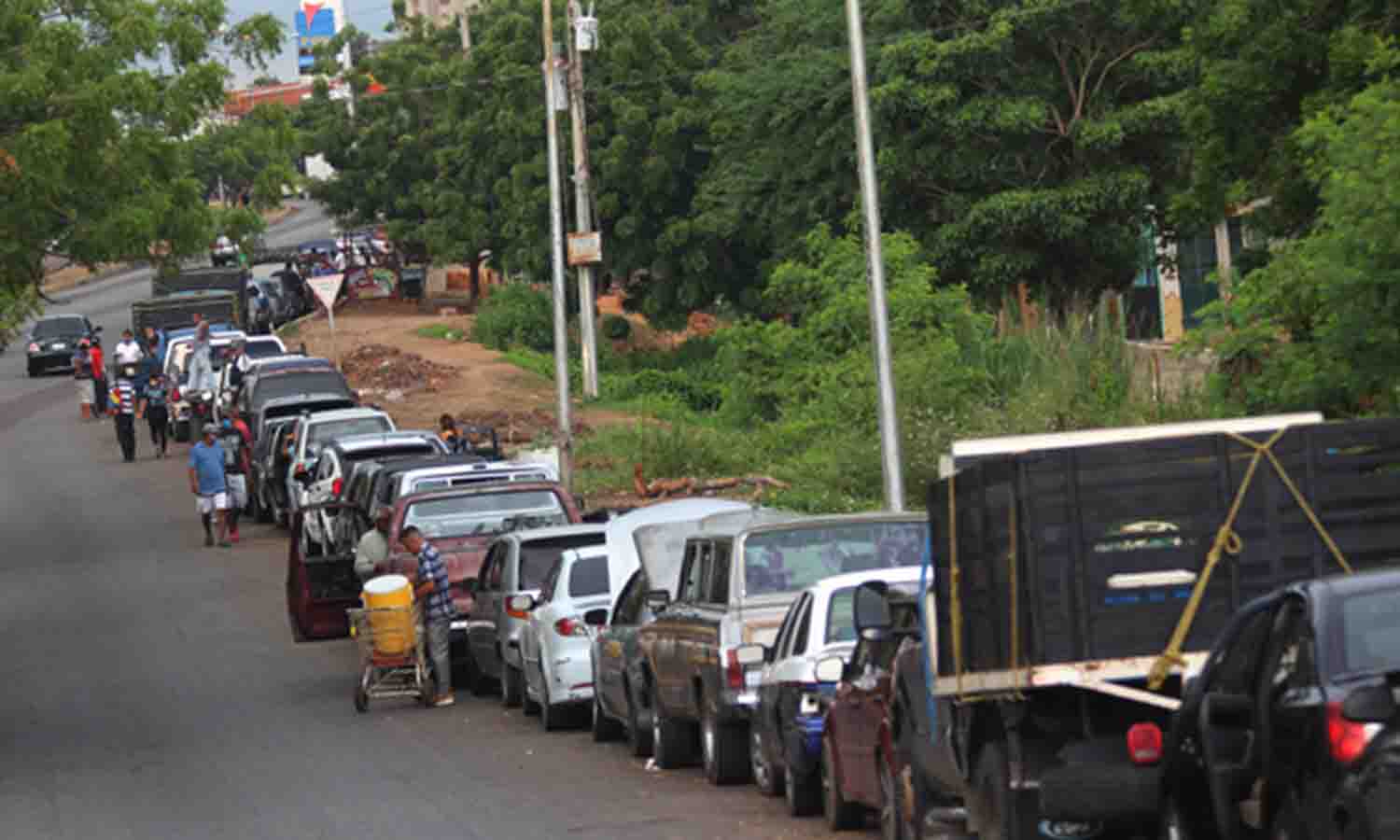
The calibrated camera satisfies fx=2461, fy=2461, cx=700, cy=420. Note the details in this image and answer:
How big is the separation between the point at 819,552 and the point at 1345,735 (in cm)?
818

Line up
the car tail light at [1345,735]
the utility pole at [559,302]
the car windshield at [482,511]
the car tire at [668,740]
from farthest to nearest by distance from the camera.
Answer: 1. the utility pole at [559,302]
2. the car windshield at [482,511]
3. the car tire at [668,740]
4. the car tail light at [1345,735]

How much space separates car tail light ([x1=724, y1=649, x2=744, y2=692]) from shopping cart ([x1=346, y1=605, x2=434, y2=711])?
258 inches

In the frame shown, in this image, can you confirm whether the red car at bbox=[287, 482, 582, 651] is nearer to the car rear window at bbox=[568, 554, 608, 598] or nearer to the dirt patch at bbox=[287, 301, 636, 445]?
the car rear window at bbox=[568, 554, 608, 598]

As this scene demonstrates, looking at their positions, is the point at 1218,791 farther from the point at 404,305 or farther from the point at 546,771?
the point at 404,305

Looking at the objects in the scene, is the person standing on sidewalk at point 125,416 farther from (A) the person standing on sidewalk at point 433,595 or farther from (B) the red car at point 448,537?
(A) the person standing on sidewalk at point 433,595

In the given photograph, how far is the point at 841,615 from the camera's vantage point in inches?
568

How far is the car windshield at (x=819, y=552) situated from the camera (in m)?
16.0

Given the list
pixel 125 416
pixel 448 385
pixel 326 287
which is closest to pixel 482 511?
pixel 326 287

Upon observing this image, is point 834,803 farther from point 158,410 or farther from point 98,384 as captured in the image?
point 98,384

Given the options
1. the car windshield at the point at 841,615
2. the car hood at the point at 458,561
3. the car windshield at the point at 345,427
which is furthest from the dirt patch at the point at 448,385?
the car windshield at the point at 841,615

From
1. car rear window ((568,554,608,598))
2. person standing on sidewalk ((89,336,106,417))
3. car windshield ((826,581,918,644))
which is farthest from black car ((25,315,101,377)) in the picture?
car windshield ((826,581,918,644))

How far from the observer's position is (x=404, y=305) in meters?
79.8

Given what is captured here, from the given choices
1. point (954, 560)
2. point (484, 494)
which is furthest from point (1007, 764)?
point (484, 494)

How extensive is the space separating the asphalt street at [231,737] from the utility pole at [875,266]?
16.4 feet
